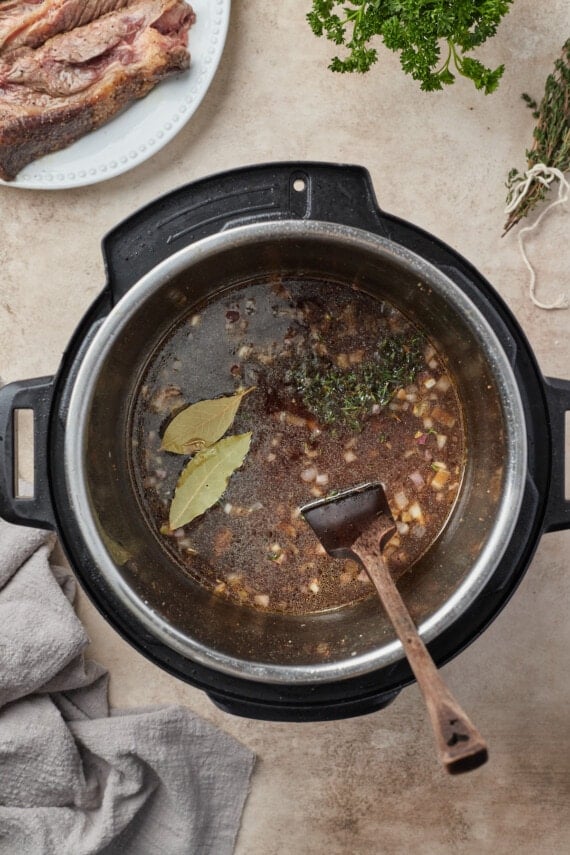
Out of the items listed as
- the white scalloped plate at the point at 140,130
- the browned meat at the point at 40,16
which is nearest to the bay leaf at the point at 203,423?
the white scalloped plate at the point at 140,130

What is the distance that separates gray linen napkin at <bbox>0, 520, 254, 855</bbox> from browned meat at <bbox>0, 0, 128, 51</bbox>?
0.79 m

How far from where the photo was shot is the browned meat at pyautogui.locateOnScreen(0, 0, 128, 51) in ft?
4.18

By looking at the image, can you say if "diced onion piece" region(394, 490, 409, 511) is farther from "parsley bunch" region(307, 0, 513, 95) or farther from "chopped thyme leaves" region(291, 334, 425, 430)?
"parsley bunch" region(307, 0, 513, 95)

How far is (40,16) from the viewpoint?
1.28 meters

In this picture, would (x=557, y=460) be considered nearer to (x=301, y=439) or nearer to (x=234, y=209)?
(x=301, y=439)

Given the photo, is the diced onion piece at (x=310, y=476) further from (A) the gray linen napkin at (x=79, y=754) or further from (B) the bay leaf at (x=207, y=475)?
(A) the gray linen napkin at (x=79, y=754)

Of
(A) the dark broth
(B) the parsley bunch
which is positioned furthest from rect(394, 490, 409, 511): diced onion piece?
(B) the parsley bunch

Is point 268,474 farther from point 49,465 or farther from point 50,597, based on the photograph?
point 50,597

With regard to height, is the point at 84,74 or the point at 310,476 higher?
the point at 84,74

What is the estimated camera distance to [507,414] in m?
0.98

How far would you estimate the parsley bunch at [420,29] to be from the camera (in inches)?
43.8

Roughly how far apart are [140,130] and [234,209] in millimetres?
322

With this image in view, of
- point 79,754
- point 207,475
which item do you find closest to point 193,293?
point 207,475

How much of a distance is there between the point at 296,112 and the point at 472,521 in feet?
2.37
